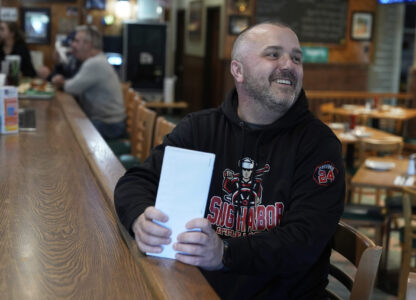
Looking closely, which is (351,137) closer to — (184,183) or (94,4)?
(184,183)

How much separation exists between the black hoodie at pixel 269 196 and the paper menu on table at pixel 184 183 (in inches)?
10.3

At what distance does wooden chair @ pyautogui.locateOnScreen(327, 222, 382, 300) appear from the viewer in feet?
5.03

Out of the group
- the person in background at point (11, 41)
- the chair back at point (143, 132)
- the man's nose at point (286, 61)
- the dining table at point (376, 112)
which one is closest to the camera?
the man's nose at point (286, 61)

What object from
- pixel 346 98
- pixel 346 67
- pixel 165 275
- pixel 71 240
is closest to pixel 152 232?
pixel 165 275

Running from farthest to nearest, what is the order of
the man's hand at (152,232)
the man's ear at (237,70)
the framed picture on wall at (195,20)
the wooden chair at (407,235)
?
1. the framed picture on wall at (195,20)
2. the wooden chair at (407,235)
3. the man's ear at (237,70)
4. the man's hand at (152,232)

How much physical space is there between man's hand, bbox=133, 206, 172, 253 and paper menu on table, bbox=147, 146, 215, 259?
0.02m

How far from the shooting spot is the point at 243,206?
5.79 feet

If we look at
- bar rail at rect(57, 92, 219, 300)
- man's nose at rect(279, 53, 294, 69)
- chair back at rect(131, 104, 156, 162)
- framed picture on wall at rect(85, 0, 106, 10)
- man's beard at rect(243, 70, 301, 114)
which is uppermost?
framed picture on wall at rect(85, 0, 106, 10)

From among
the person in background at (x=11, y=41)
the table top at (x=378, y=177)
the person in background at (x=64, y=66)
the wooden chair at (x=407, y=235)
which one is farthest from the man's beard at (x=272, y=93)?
the person in background at (x=11, y=41)

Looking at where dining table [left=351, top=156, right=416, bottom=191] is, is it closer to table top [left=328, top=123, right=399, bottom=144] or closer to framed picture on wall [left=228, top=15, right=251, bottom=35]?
table top [left=328, top=123, right=399, bottom=144]

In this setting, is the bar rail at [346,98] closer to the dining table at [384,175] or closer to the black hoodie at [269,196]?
the dining table at [384,175]

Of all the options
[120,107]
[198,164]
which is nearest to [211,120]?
[198,164]

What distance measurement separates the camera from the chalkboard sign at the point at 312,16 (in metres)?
10.2

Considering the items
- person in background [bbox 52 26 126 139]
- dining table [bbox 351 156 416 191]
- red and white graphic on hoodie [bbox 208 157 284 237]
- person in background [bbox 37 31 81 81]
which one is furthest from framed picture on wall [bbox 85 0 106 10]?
red and white graphic on hoodie [bbox 208 157 284 237]
